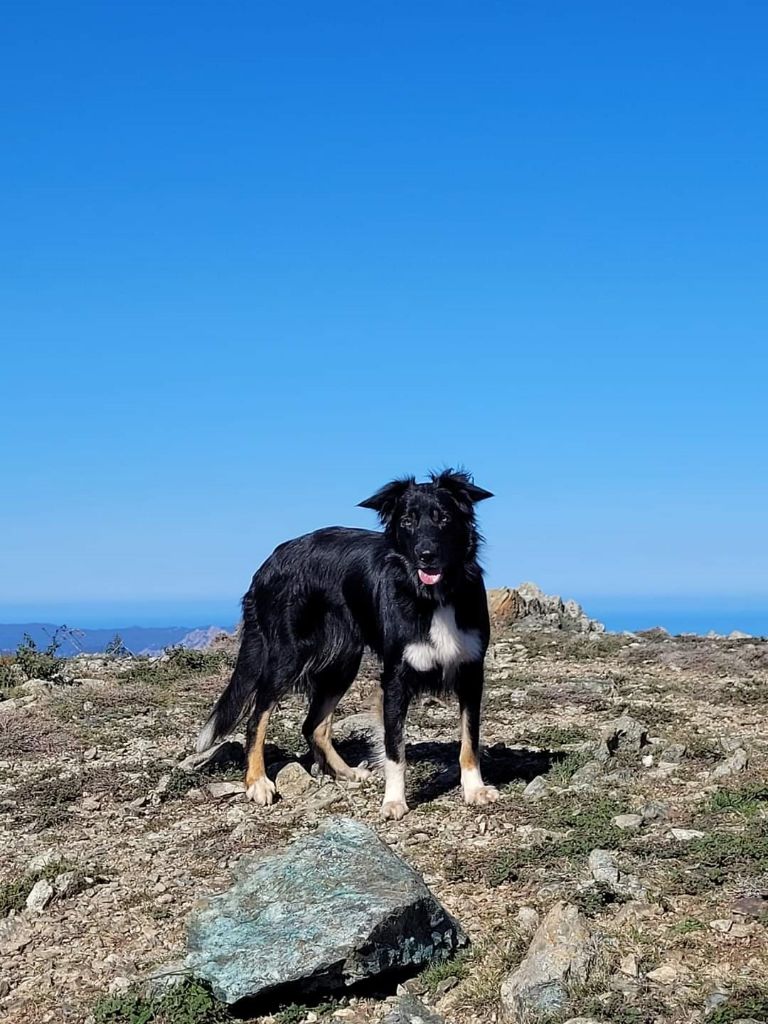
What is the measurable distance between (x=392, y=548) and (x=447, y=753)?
2.08 m

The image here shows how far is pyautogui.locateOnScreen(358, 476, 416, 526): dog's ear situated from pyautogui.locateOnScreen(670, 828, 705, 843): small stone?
279 cm

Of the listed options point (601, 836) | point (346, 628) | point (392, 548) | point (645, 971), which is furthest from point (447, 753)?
point (645, 971)

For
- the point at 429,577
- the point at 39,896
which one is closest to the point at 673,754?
the point at 429,577

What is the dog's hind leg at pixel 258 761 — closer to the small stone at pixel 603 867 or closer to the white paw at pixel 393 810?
the white paw at pixel 393 810

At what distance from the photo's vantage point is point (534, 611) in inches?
631

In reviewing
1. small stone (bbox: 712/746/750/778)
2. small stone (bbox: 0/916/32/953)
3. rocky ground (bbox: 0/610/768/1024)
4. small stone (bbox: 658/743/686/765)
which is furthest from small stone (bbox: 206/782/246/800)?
small stone (bbox: 712/746/750/778)

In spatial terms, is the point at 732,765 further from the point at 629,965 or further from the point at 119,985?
the point at 119,985

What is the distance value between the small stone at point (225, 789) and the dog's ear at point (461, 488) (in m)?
2.56

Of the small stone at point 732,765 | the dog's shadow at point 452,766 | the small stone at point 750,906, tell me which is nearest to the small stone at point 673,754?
the small stone at point 732,765

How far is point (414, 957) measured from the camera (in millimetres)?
5191

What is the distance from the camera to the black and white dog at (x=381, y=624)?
782 centimetres

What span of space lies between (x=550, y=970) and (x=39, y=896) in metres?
3.09

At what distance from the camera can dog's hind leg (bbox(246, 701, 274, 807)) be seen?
814cm

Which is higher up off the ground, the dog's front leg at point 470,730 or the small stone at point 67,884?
the dog's front leg at point 470,730
